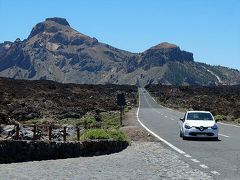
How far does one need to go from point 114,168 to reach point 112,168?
0.18ft

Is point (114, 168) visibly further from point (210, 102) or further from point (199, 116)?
point (210, 102)

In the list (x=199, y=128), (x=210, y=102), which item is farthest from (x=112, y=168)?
(x=210, y=102)

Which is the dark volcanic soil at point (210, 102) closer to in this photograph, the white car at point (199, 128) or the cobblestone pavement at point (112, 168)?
the white car at point (199, 128)

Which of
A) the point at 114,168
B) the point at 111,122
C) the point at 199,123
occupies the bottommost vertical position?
the point at 111,122

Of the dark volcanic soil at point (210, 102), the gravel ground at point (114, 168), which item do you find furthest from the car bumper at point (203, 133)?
the dark volcanic soil at point (210, 102)

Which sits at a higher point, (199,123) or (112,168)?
(199,123)

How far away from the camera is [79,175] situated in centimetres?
1315

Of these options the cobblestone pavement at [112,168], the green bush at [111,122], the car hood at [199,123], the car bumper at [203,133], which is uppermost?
the car hood at [199,123]

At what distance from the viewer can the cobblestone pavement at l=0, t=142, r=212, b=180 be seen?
12930 millimetres

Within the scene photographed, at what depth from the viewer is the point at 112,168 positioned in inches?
578

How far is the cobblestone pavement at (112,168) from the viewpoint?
12.9 meters

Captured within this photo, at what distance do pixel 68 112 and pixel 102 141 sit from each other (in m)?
40.1

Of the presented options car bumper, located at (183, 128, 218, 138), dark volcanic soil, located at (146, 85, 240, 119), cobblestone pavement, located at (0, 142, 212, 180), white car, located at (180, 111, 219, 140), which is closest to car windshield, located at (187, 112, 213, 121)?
white car, located at (180, 111, 219, 140)

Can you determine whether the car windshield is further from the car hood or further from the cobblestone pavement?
the cobblestone pavement
